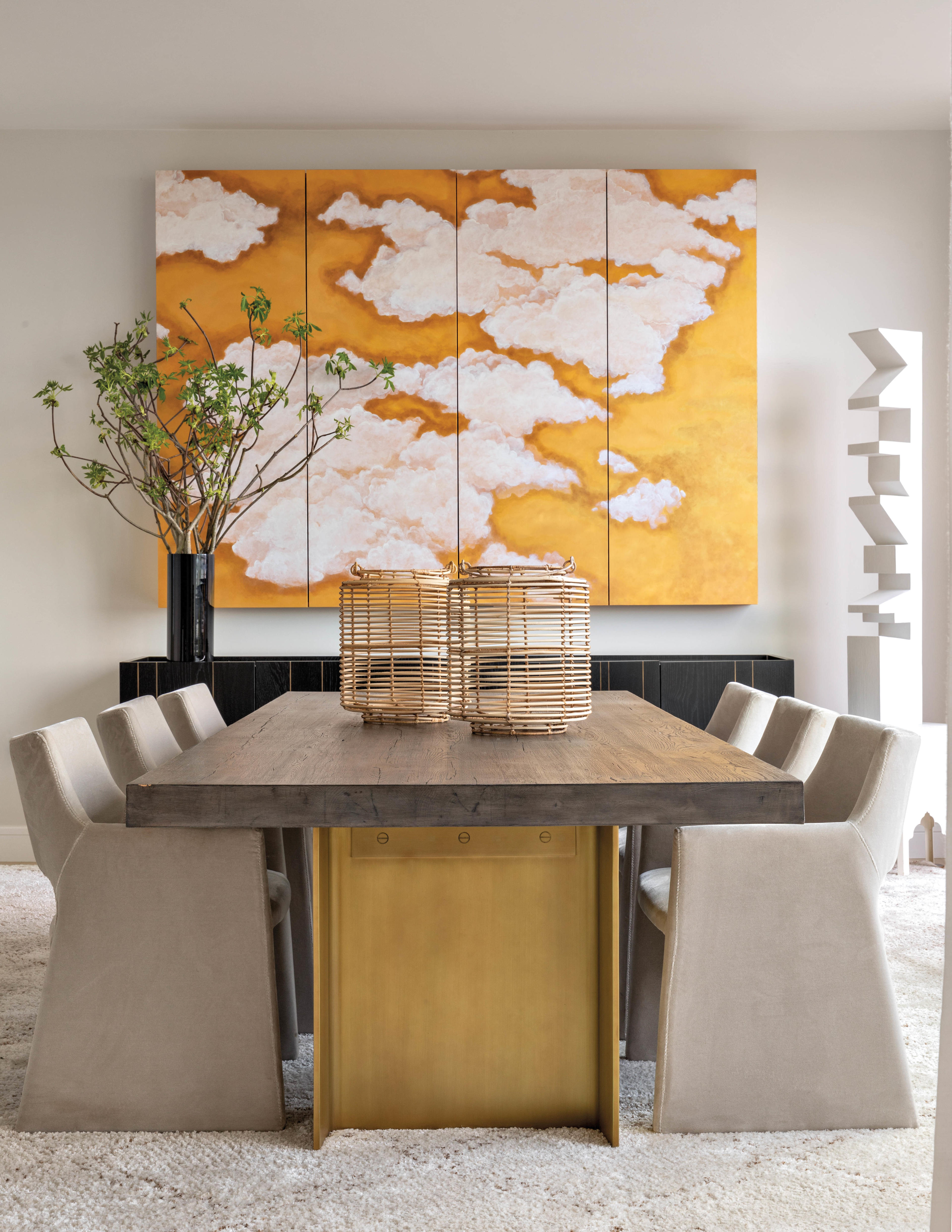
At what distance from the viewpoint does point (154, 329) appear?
418 centimetres

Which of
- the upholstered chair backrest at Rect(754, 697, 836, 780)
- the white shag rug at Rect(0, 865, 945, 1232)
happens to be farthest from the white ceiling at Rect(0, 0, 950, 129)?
the white shag rug at Rect(0, 865, 945, 1232)

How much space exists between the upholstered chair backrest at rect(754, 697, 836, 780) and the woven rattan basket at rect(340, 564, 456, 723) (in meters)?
0.75

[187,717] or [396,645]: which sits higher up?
[396,645]

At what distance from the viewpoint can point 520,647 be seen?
6.49 ft

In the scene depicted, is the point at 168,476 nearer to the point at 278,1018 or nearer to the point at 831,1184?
the point at 278,1018

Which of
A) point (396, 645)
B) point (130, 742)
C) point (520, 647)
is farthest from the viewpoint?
point (130, 742)

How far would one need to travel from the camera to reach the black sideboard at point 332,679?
3.76 m

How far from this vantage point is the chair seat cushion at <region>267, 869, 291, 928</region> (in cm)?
198

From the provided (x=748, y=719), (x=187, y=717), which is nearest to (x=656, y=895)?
(x=748, y=719)

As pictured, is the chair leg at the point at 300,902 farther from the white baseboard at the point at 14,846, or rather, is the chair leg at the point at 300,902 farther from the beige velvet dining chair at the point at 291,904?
the white baseboard at the point at 14,846

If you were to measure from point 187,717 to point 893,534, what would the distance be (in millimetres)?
2633

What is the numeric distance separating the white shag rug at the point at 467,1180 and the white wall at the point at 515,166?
2455 millimetres

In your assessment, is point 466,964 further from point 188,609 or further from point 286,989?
point 188,609

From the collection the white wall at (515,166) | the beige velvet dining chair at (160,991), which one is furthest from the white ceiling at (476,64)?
the beige velvet dining chair at (160,991)
